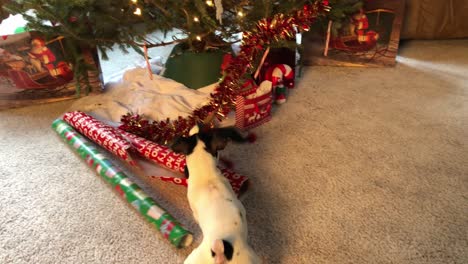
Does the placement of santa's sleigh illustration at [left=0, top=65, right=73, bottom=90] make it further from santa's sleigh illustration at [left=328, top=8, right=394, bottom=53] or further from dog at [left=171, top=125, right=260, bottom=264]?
santa's sleigh illustration at [left=328, top=8, right=394, bottom=53]

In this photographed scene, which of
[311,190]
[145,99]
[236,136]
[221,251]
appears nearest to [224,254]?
[221,251]

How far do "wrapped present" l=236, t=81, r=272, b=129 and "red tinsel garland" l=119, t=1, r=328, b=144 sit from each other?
0.04 m

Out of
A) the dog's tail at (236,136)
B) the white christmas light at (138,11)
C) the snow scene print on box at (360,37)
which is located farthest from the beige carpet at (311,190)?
the white christmas light at (138,11)

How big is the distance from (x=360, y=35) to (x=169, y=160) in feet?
3.49

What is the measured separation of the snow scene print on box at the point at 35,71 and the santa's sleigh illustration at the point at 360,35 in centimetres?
108

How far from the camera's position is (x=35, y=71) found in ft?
4.56

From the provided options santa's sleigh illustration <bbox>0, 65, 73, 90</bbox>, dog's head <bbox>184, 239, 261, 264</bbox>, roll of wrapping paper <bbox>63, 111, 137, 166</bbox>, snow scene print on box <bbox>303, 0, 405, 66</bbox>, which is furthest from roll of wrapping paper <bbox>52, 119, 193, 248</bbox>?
snow scene print on box <bbox>303, 0, 405, 66</bbox>

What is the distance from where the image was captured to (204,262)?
625 millimetres

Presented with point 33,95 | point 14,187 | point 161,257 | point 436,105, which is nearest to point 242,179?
point 161,257

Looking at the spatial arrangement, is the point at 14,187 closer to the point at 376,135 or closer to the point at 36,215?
the point at 36,215

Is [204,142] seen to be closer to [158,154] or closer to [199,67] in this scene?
[158,154]

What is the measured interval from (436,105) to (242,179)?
2.81 ft

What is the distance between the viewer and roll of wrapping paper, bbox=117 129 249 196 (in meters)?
0.93

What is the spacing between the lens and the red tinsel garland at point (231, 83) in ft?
3.65
